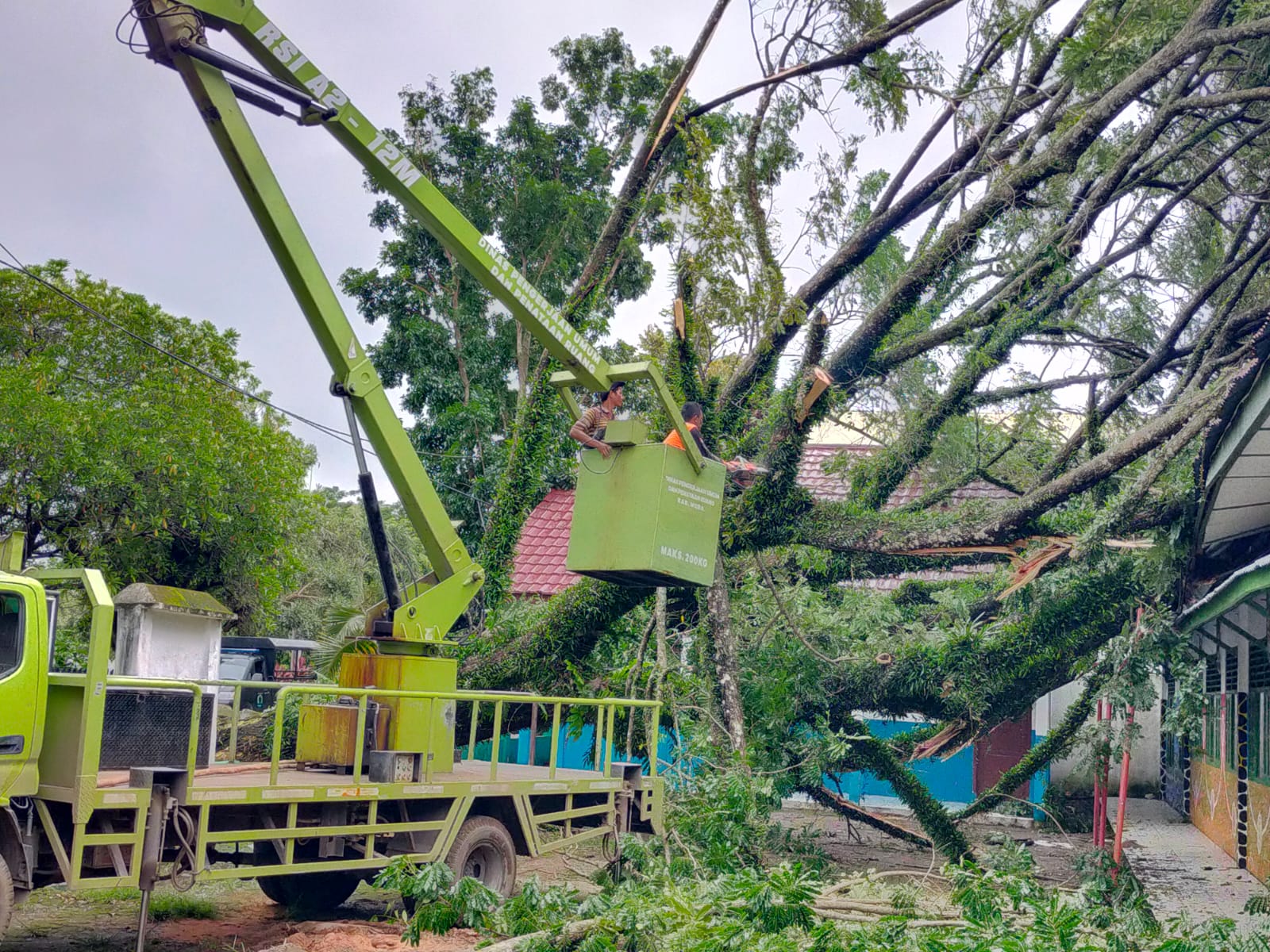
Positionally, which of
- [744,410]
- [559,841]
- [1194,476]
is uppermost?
[744,410]

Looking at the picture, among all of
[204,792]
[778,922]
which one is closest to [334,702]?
[204,792]

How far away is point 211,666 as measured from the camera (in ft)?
34.8

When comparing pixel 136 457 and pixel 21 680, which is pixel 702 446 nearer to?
pixel 21 680

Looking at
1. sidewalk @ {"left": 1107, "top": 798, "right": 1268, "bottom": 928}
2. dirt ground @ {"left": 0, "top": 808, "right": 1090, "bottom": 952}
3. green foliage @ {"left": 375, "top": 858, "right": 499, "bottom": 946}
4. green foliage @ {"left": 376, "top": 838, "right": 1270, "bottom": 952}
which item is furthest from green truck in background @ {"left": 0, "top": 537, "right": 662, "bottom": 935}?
sidewalk @ {"left": 1107, "top": 798, "right": 1268, "bottom": 928}

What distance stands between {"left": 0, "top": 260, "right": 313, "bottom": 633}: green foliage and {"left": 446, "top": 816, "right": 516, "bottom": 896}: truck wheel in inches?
458

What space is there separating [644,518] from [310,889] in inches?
164

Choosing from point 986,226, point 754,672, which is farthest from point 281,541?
point 986,226

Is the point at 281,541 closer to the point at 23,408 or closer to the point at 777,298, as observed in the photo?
the point at 23,408

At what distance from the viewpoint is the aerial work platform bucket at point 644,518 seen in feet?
29.9

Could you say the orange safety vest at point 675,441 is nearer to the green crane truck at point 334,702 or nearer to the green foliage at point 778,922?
the green crane truck at point 334,702

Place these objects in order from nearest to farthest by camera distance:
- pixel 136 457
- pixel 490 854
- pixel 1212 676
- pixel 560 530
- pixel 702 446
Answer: pixel 490 854 → pixel 702 446 → pixel 1212 676 → pixel 136 457 → pixel 560 530

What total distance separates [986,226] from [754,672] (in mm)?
5373

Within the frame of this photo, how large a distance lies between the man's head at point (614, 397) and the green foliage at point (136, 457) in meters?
11.7

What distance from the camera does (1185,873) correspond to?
42.4ft
